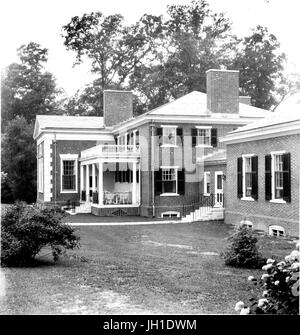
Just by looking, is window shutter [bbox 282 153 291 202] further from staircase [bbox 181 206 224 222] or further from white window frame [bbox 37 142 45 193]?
white window frame [bbox 37 142 45 193]

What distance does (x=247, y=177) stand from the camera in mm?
21516

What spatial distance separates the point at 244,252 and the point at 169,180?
1707 centimetres

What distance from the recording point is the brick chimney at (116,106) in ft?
117

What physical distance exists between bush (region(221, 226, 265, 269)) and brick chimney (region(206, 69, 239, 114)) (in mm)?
18147

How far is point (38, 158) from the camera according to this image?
3878 cm

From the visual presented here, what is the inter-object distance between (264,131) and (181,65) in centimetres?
1014

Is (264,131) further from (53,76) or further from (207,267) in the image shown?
(53,76)

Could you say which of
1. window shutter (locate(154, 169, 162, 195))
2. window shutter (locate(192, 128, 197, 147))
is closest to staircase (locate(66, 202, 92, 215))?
window shutter (locate(154, 169, 162, 195))

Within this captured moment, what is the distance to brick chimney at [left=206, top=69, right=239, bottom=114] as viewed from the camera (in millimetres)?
28828

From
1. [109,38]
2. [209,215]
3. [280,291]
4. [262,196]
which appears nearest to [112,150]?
[209,215]

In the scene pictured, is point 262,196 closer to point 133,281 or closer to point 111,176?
point 133,281

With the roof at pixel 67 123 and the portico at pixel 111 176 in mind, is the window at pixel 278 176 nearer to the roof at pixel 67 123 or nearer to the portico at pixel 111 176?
the portico at pixel 111 176

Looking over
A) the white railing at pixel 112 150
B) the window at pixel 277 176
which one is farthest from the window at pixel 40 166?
the window at pixel 277 176
